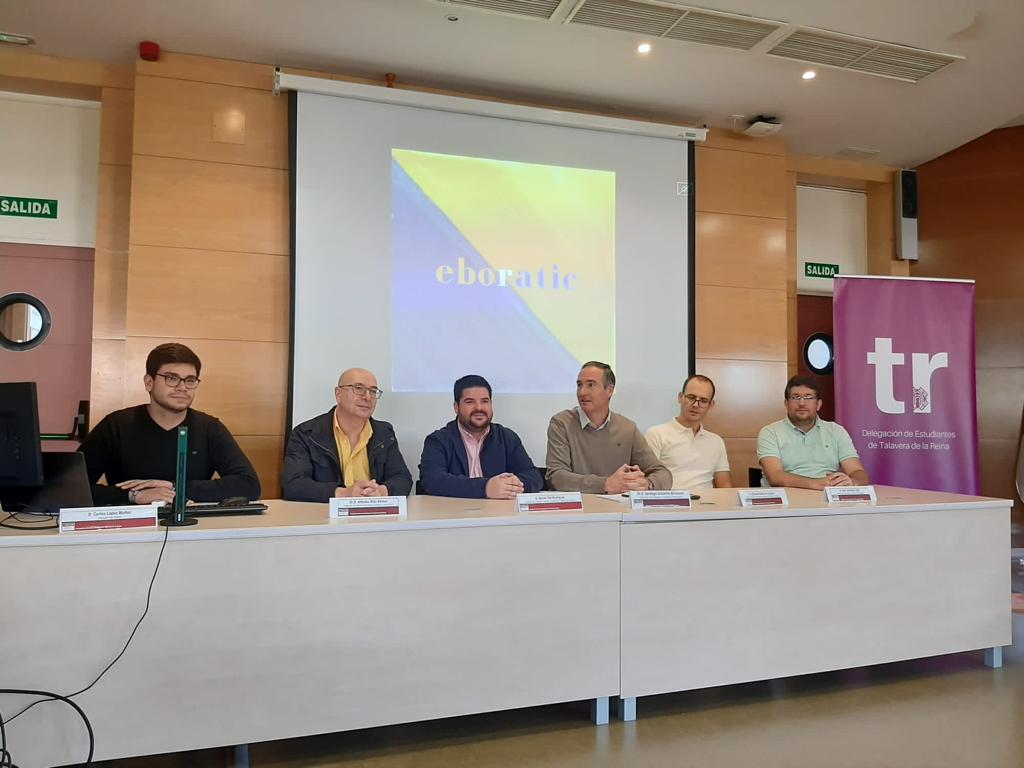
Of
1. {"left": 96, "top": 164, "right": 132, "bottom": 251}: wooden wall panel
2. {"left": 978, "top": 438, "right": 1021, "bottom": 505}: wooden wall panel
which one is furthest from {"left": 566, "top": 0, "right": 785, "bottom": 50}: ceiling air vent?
{"left": 978, "top": 438, "right": 1021, "bottom": 505}: wooden wall panel

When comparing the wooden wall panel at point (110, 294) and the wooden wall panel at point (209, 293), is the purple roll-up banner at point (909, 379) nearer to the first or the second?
the wooden wall panel at point (209, 293)

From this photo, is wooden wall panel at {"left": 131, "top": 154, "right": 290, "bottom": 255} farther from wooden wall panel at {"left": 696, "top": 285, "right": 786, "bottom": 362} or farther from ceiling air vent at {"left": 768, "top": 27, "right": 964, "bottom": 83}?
ceiling air vent at {"left": 768, "top": 27, "right": 964, "bottom": 83}

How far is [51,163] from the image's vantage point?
430cm

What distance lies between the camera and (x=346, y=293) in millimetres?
4109

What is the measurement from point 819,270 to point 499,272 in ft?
9.37

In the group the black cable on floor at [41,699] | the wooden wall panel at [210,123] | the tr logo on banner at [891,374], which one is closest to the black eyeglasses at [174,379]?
the black cable on floor at [41,699]

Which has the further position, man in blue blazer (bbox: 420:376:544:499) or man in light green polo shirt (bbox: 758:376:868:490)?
man in light green polo shirt (bbox: 758:376:868:490)

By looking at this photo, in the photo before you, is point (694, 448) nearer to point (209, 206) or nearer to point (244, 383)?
point (244, 383)

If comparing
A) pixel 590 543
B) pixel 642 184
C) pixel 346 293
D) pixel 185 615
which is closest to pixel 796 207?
pixel 642 184

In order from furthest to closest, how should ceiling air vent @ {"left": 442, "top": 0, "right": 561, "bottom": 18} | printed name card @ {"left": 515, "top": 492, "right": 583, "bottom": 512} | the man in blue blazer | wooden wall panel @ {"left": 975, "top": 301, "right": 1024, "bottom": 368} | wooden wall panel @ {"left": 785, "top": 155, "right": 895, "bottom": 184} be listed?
wooden wall panel @ {"left": 785, "top": 155, "right": 895, "bottom": 184}, wooden wall panel @ {"left": 975, "top": 301, "right": 1024, "bottom": 368}, ceiling air vent @ {"left": 442, "top": 0, "right": 561, "bottom": 18}, the man in blue blazer, printed name card @ {"left": 515, "top": 492, "right": 583, "bottom": 512}

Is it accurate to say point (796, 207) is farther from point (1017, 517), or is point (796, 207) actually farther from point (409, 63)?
point (409, 63)

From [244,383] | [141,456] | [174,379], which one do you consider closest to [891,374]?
[244,383]

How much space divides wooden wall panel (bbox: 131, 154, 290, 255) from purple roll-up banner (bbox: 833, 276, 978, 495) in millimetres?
3542

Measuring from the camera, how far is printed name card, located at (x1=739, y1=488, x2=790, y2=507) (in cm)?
263
